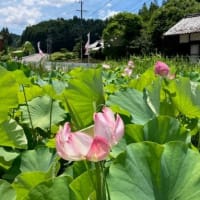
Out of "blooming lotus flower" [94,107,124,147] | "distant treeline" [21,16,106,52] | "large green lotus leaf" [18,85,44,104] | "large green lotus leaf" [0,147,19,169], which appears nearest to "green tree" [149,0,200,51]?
"distant treeline" [21,16,106,52]

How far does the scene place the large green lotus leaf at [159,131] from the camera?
24.9 inches

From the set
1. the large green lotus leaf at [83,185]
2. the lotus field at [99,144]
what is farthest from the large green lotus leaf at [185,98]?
the large green lotus leaf at [83,185]

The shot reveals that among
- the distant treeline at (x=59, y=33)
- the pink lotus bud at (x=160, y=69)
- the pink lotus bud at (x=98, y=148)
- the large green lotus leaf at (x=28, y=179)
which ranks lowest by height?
the distant treeline at (x=59, y=33)

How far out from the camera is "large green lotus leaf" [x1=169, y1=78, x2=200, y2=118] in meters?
0.83

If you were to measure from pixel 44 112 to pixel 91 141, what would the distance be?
596 mm

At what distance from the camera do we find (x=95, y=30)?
175 feet

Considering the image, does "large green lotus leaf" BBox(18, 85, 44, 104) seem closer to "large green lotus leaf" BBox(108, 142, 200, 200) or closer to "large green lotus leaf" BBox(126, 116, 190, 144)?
"large green lotus leaf" BBox(126, 116, 190, 144)

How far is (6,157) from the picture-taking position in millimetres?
678

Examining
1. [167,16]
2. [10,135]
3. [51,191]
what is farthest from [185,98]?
[167,16]

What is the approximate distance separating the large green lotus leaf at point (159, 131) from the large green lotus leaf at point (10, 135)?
159 mm

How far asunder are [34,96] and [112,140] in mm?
701

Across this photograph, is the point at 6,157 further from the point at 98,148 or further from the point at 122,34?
the point at 122,34

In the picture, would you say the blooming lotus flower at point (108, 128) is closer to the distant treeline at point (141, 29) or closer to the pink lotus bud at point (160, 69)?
the pink lotus bud at point (160, 69)

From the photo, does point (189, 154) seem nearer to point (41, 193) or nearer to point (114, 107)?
point (41, 193)
